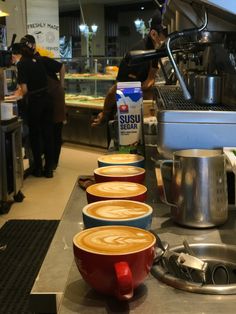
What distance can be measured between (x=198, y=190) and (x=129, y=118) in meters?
0.86

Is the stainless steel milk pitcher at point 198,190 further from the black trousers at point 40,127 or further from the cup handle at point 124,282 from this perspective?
the black trousers at point 40,127

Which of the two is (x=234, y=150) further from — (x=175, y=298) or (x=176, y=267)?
(x=175, y=298)

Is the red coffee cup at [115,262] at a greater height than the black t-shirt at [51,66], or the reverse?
the black t-shirt at [51,66]

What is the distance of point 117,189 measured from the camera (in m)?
1.28

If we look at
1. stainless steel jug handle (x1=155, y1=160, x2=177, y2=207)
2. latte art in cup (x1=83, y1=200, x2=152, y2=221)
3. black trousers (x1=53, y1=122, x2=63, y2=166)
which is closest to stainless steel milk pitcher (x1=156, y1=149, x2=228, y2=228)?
stainless steel jug handle (x1=155, y1=160, x2=177, y2=207)

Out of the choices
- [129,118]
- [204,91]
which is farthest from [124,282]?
[129,118]

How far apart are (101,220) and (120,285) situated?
0.26 m

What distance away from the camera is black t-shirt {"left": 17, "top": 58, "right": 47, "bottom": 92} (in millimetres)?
5500

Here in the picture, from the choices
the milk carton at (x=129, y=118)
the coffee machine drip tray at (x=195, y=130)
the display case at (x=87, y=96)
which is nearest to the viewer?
the coffee machine drip tray at (x=195, y=130)

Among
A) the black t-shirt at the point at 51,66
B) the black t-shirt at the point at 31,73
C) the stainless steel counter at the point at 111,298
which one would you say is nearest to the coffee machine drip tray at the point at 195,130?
the stainless steel counter at the point at 111,298

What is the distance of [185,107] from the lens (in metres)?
1.57

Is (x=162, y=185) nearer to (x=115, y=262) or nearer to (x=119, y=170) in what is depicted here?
(x=119, y=170)

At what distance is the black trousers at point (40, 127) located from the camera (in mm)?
5645

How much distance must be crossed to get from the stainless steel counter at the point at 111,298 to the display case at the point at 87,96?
5.94 meters
